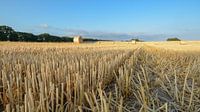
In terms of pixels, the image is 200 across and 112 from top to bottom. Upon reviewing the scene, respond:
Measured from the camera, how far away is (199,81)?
4824 millimetres

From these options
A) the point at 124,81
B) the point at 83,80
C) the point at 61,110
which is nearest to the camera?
the point at 61,110

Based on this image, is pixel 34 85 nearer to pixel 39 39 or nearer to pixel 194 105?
pixel 194 105

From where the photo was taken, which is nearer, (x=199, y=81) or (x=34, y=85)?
(x=34, y=85)

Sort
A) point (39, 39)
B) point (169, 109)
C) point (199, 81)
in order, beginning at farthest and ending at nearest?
point (39, 39) < point (199, 81) < point (169, 109)

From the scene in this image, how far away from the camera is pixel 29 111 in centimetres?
236

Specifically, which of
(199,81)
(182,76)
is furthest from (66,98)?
(182,76)

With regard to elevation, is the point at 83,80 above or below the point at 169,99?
above

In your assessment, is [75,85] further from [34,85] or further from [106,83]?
[106,83]

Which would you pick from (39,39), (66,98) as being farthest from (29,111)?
(39,39)

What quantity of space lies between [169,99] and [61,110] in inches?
58.2

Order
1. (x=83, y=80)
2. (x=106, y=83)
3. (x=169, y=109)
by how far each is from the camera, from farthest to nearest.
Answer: (x=106, y=83) < (x=83, y=80) < (x=169, y=109)

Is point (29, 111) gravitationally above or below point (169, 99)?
above

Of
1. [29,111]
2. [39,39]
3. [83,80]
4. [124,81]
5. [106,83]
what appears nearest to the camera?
[29,111]

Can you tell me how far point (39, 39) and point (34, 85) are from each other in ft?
119
